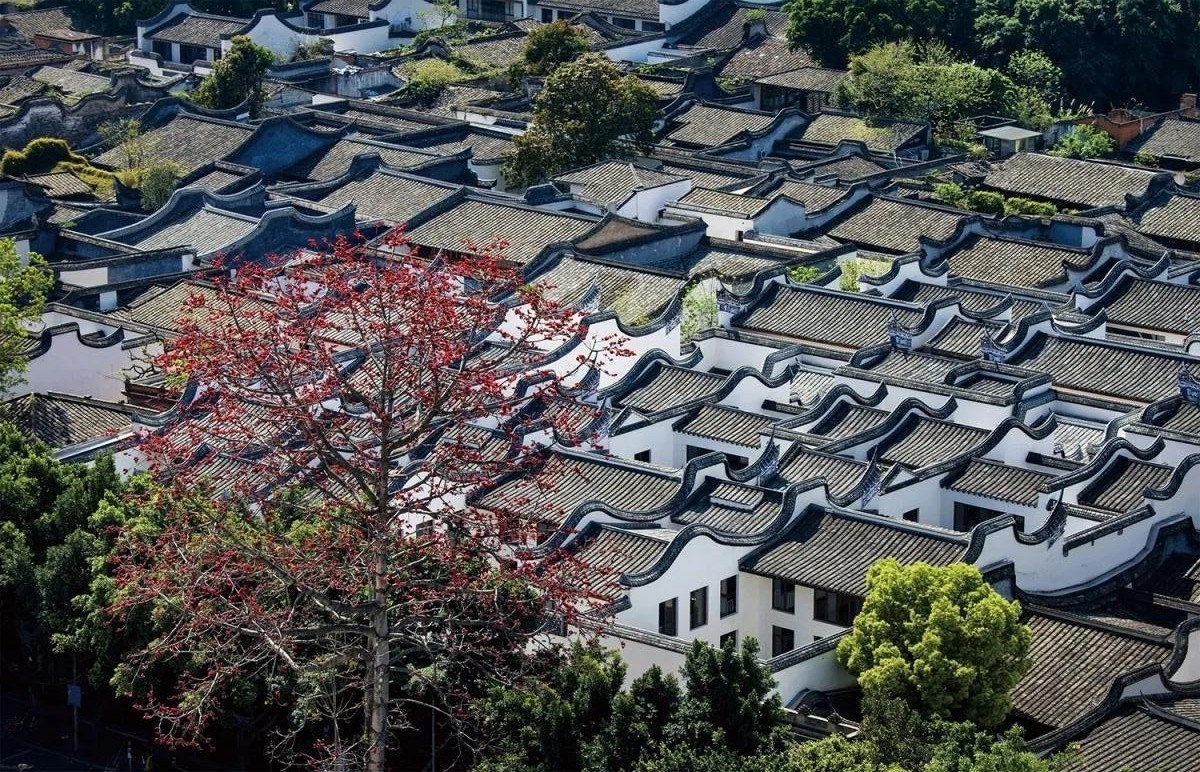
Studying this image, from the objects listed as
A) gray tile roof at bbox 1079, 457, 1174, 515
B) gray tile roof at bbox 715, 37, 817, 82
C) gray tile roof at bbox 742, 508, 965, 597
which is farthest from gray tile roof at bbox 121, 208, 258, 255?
gray tile roof at bbox 715, 37, 817, 82

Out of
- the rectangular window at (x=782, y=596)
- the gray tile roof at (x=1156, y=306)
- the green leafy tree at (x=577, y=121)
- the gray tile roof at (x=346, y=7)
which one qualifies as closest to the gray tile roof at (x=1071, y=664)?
the rectangular window at (x=782, y=596)

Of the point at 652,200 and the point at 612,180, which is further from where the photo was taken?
the point at 612,180

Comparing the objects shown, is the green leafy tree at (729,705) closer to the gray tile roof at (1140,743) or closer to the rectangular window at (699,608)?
the gray tile roof at (1140,743)

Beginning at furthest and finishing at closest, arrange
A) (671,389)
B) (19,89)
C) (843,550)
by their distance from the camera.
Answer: (19,89), (671,389), (843,550)

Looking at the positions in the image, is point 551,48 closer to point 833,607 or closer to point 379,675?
point 833,607

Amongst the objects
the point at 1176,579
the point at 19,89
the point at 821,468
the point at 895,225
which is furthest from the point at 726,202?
the point at 19,89

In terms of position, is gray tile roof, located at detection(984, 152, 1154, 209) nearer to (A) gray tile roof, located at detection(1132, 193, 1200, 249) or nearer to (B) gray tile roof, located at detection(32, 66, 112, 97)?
(A) gray tile roof, located at detection(1132, 193, 1200, 249)

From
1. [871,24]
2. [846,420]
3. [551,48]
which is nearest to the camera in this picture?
[846,420]

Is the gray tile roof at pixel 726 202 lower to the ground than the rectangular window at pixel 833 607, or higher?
lower
